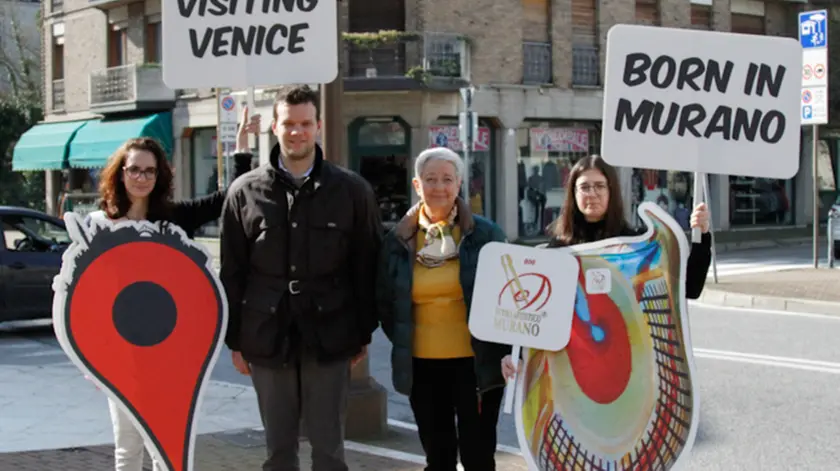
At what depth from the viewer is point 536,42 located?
93.9 feet

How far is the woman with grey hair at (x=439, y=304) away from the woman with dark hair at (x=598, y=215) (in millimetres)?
306

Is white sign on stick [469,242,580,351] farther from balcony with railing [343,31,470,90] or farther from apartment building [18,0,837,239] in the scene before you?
balcony with railing [343,31,470,90]

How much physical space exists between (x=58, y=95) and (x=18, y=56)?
15.1 meters

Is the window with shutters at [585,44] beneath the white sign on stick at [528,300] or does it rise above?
above

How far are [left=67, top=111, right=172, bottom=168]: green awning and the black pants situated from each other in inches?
1046

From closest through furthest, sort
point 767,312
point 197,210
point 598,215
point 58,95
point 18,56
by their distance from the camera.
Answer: point 598,215 → point 197,210 → point 767,312 → point 58,95 → point 18,56

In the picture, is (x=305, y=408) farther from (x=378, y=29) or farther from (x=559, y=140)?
(x=559, y=140)

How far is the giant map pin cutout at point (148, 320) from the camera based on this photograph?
181 inches

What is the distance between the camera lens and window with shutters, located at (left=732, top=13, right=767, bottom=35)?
32344 mm

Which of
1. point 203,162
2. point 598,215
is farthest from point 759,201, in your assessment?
point 598,215

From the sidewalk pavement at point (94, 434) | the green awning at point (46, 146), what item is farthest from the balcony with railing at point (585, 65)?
the sidewalk pavement at point (94, 434)

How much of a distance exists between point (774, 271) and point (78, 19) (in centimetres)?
2336

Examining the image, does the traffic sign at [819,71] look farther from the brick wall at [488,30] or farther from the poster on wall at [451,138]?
the brick wall at [488,30]

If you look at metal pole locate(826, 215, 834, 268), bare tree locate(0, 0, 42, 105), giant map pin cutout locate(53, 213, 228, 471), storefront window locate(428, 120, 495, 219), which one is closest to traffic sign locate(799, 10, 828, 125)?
metal pole locate(826, 215, 834, 268)
